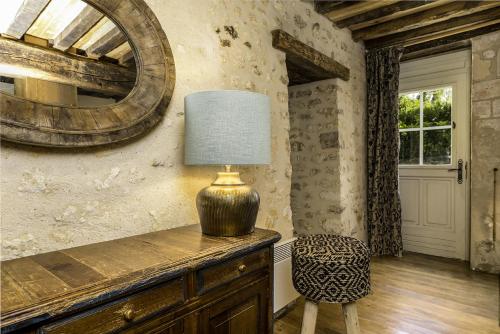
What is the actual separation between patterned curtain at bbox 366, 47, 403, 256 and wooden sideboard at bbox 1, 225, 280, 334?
100 inches

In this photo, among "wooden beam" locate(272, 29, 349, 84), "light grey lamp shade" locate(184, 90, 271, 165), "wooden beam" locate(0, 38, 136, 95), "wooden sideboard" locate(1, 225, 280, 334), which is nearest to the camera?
"wooden sideboard" locate(1, 225, 280, 334)

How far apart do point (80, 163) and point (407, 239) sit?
3.68m

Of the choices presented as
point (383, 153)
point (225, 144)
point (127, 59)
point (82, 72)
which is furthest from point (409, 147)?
point (82, 72)

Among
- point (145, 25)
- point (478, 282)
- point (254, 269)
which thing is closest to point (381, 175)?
point (478, 282)

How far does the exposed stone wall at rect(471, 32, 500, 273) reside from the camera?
2951 mm

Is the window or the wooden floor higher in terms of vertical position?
the window

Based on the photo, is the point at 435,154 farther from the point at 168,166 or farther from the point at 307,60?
the point at 168,166

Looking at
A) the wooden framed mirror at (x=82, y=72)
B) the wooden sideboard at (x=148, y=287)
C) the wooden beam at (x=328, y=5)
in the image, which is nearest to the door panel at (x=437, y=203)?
the wooden beam at (x=328, y=5)

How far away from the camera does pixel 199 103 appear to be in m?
1.29

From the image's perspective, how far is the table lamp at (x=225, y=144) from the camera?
4.11ft

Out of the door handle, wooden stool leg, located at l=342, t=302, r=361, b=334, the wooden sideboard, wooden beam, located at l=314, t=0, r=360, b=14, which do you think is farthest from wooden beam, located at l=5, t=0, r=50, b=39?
the door handle

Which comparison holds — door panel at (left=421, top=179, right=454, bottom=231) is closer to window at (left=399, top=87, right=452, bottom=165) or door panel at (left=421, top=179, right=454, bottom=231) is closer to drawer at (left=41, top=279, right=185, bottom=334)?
window at (left=399, top=87, right=452, bottom=165)

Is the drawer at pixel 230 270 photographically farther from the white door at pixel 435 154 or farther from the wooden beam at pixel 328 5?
the white door at pixel 435 154

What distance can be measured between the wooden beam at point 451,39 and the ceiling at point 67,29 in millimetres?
3291
